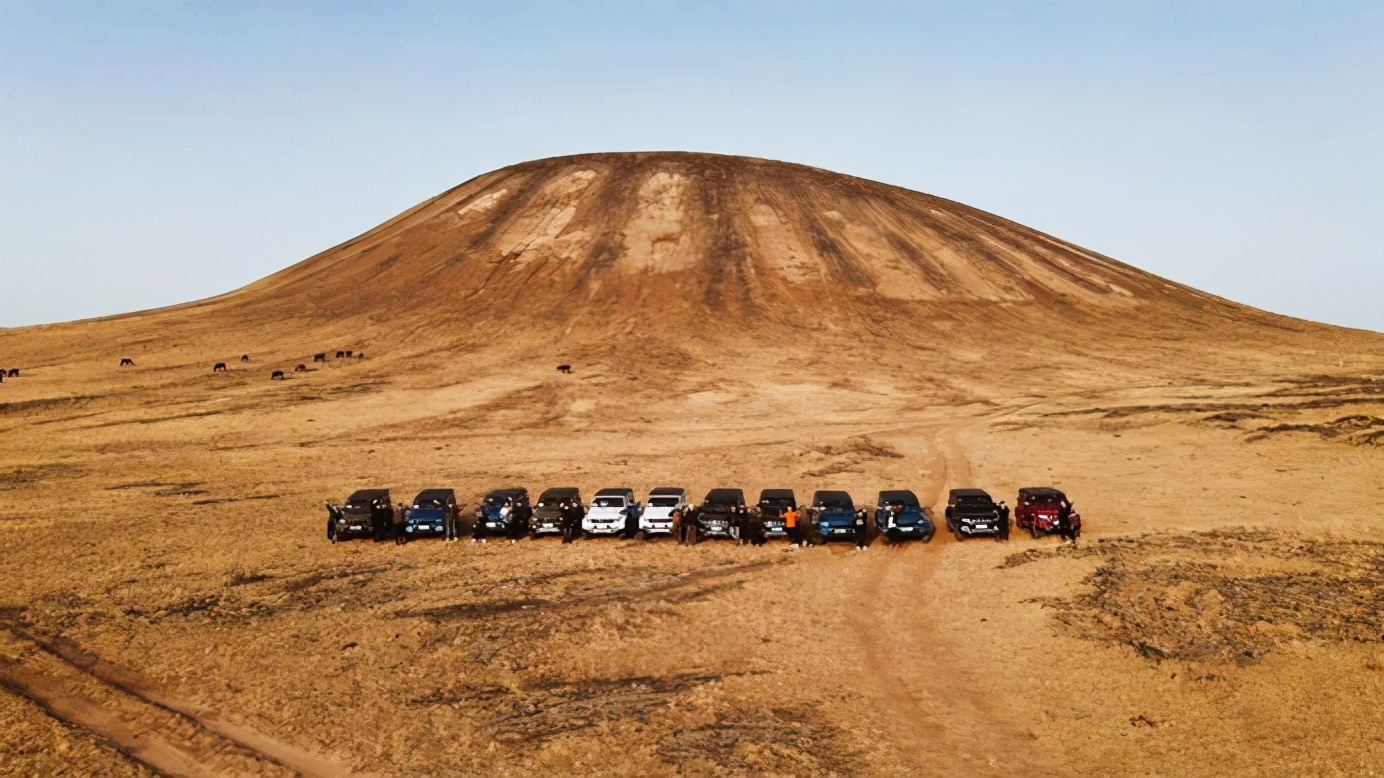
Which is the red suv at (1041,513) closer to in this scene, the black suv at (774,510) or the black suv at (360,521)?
the black suv at (774,510)

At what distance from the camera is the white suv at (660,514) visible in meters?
30.2

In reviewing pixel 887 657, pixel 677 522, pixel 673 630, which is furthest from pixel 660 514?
pixel 887 657

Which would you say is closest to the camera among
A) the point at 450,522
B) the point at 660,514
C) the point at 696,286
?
the point at 660,514

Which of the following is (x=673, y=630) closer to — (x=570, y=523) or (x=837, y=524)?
(x=837, y=524)

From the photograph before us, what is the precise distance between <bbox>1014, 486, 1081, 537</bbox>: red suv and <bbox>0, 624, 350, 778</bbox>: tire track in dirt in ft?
71.7

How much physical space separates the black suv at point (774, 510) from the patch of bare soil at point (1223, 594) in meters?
6.67

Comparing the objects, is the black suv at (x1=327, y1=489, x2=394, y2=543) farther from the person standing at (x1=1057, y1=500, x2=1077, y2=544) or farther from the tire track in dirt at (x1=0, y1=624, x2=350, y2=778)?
the person standing at (x1=1057, y1=500, x2=1077, y2=544)

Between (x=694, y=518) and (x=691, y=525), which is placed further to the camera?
(x=691, y=525)

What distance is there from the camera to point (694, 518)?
1187 inches

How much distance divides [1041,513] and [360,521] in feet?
68.2

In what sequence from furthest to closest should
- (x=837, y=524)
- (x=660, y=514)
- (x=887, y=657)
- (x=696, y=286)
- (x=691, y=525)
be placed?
(x=696, y=286)
(x=660, y=514)
(x=691, y=525)
(x=837, y=524)
(x=887, y=657)

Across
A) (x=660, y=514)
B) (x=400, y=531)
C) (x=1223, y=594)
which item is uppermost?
(x=660, y=514)

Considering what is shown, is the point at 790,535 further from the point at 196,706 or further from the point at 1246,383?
the point at 1246,383

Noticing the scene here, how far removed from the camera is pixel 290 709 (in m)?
17.6
